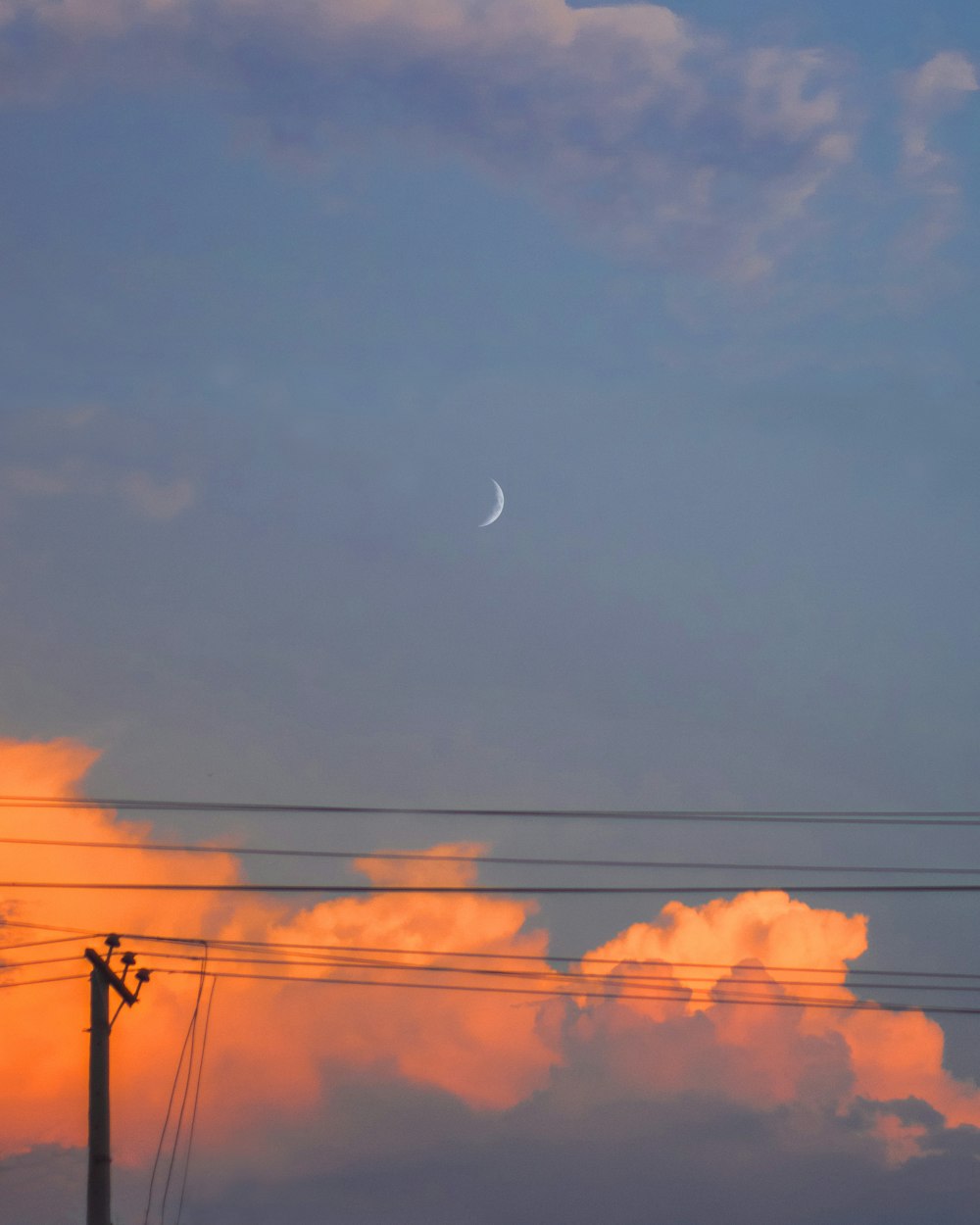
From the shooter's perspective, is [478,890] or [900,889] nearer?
[900,889]

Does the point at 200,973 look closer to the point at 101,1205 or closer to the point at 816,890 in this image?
the point at 101,1205

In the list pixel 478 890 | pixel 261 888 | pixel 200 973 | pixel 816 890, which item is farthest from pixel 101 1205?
pixel 816 890

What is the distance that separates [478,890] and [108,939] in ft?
32.3

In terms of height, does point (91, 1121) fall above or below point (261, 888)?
below

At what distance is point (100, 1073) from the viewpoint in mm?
36500

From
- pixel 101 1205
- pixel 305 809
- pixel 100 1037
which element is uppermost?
pixel 305 809

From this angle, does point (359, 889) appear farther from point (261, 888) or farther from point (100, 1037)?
point (100, 1037)

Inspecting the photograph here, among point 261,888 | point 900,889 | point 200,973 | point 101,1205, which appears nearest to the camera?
point 900,889

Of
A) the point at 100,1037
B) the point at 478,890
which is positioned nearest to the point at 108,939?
the point at 100,1037

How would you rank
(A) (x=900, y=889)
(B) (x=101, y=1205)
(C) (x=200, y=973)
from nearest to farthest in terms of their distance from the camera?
(A) (x=900, y=889) → (B) (x=101, y=1205) → (C) (x=200, y=973)

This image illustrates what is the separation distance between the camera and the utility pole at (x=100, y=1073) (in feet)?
117

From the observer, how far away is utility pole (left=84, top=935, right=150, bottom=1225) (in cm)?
3562

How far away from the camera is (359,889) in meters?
34.0

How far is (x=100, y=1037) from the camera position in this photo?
36.8 meters
